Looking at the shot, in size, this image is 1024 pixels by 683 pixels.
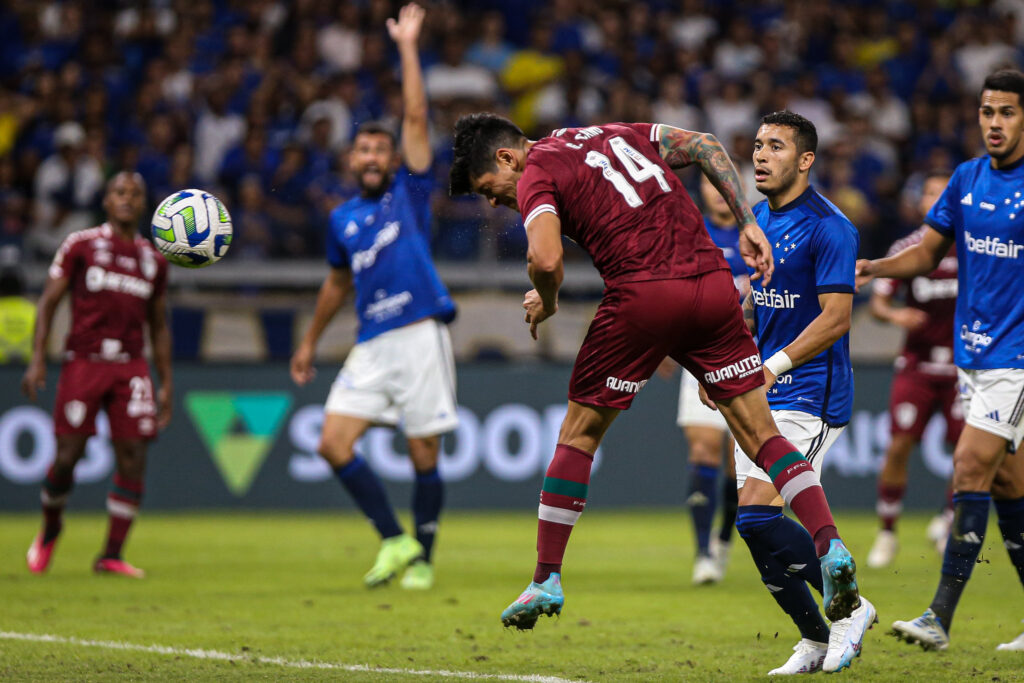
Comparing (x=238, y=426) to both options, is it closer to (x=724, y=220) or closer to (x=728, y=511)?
(x=728, y=511)

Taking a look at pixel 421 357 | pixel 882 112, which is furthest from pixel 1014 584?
pixel 882 112

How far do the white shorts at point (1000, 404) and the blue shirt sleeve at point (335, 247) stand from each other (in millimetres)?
4439

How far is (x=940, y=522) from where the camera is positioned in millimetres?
10859

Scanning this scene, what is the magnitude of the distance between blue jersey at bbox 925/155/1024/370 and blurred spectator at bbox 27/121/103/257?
9.44 meters

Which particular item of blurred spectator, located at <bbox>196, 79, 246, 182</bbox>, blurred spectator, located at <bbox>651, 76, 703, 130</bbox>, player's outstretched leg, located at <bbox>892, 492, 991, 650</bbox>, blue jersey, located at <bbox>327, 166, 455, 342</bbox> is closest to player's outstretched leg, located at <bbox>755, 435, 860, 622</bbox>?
player's outstretched leg, located at <bbox>892, 492, 991, 650</bbox>

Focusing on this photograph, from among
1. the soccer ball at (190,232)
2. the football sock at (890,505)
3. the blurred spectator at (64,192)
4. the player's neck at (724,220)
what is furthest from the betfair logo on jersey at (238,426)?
the soccer ball at (190,232)

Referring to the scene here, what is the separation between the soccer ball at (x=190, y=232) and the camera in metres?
6.66

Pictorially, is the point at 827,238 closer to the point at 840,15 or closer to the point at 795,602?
the point at 795,602

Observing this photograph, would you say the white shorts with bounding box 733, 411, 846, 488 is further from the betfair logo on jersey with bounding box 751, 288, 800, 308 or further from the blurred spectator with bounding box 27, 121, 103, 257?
the blurred spectator with bounding box 27, 121, 103, 257

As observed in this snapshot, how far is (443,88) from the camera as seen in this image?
16281 mm

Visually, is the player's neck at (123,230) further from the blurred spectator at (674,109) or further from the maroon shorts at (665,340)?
the blurred spectator at (674,109)

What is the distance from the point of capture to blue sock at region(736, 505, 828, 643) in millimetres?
5367

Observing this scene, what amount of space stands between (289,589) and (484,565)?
181cm

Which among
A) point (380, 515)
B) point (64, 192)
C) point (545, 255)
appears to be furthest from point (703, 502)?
point (64, 192)
